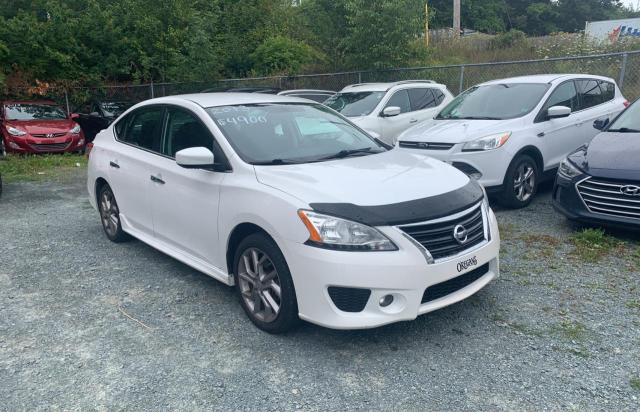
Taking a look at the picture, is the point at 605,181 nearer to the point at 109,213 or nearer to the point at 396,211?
the point at 396,211

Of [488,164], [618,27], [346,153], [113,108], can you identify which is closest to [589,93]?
[488,164]

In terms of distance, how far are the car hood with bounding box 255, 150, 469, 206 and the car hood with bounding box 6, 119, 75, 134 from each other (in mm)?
11517

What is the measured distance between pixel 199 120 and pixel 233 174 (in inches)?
31.8

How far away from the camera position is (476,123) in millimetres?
7520

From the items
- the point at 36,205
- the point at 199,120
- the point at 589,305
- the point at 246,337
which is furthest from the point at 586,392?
the point at 36,205

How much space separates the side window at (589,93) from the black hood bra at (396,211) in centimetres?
550

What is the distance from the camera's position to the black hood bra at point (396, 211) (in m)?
3.56

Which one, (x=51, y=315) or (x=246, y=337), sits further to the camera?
(x=51, y=315)

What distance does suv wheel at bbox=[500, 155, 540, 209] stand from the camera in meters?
7.07

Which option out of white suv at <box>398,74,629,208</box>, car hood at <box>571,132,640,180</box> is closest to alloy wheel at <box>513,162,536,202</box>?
white suv at <box>398,74,629,208</box>

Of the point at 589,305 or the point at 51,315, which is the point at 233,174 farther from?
the point at 589,305

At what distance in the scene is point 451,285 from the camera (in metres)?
3.80

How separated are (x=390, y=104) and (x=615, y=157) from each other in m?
5.13

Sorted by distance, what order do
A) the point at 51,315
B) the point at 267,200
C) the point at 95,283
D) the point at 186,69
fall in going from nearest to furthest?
the point at 267,200 → the point at 51,315 → the point at 95,283 → the point at 186,69
